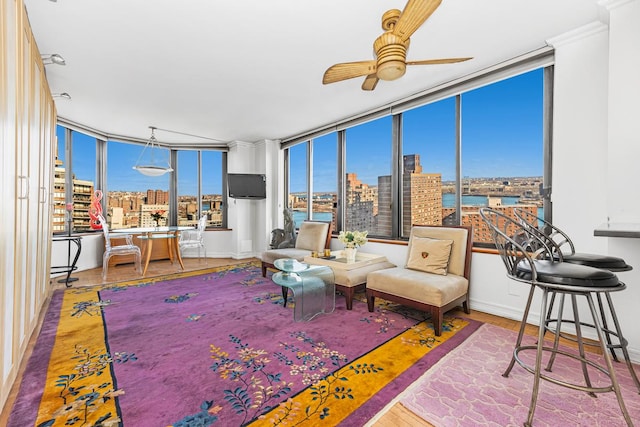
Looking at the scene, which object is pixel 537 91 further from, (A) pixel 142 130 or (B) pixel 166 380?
(A) pixel 142 130

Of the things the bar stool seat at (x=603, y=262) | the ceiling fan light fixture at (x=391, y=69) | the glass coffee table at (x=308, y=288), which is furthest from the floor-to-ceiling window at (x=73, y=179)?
the bar stool seat at (x=603, y=262)

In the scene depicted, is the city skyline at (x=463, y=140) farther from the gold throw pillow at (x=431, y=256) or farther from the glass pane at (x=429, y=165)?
the gold throw pillow at (x=431, y=256)

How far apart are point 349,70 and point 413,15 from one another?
24.2 inches

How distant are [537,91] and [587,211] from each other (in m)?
1.30

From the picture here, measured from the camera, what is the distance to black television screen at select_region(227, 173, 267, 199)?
5848 millimetres

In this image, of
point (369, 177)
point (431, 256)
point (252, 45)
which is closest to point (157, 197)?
point (369, 177)

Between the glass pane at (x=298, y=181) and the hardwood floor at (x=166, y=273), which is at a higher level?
the glass pane at (x=298, y=181)

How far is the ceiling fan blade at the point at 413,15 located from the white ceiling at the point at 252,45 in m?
0.47

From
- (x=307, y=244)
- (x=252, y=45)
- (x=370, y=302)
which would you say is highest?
(x=252, y=45)

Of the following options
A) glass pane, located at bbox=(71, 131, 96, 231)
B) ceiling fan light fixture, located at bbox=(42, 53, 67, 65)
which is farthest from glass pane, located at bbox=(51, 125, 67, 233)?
ceiling fan light fixture, located at bbox=(42, 53, 67, 65)

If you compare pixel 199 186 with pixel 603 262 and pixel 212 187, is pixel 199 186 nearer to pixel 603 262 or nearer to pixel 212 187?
pixel 212 187

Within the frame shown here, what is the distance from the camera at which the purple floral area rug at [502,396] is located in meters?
1.43

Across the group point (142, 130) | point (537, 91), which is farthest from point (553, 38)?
point (142, 130)

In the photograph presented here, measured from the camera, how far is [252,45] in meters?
2.62
